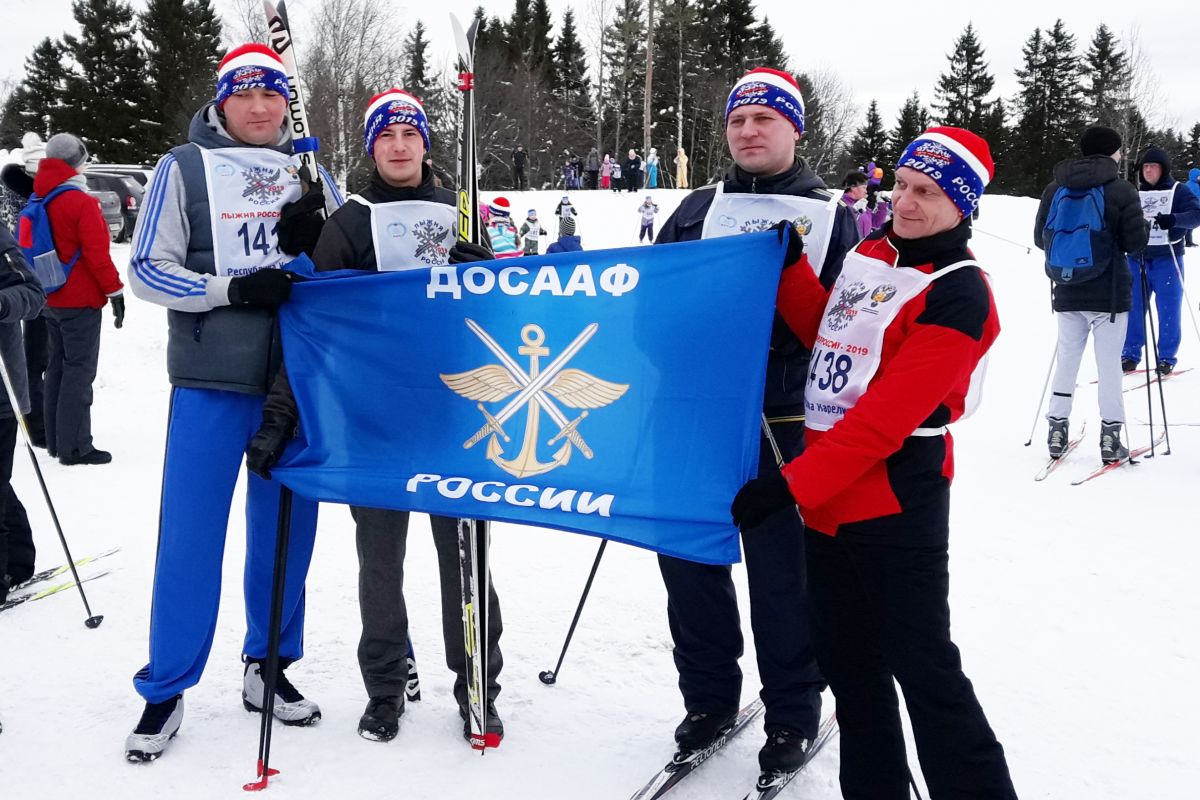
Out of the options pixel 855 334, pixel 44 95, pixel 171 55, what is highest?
pixel 171 55

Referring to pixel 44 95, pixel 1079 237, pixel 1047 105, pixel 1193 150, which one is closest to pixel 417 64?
pixel 44 95

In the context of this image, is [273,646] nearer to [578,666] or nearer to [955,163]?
[578,666]

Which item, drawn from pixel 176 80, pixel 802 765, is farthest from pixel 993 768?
pixel 176 80

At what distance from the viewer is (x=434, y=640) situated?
4180 mm

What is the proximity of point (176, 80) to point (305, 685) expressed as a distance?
41.5 meters

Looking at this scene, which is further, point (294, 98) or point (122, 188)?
point (122, 188)

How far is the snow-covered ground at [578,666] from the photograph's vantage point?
309cm

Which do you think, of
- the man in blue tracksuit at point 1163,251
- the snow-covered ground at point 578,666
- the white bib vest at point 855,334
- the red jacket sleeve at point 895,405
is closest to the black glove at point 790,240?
the white bib vest at point 855,334

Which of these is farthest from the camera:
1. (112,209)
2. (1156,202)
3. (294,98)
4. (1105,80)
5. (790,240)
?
(1105,80)

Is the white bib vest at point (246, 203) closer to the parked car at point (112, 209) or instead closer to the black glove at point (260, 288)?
the black glove at point (260, 288)

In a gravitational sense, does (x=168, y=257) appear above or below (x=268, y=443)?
above

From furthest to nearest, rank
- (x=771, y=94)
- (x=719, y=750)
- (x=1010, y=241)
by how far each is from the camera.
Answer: (x=1010, y=241) → (x=719, y=750) → (x=771, y=94)

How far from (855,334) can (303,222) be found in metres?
2.01

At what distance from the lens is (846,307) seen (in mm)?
2627
